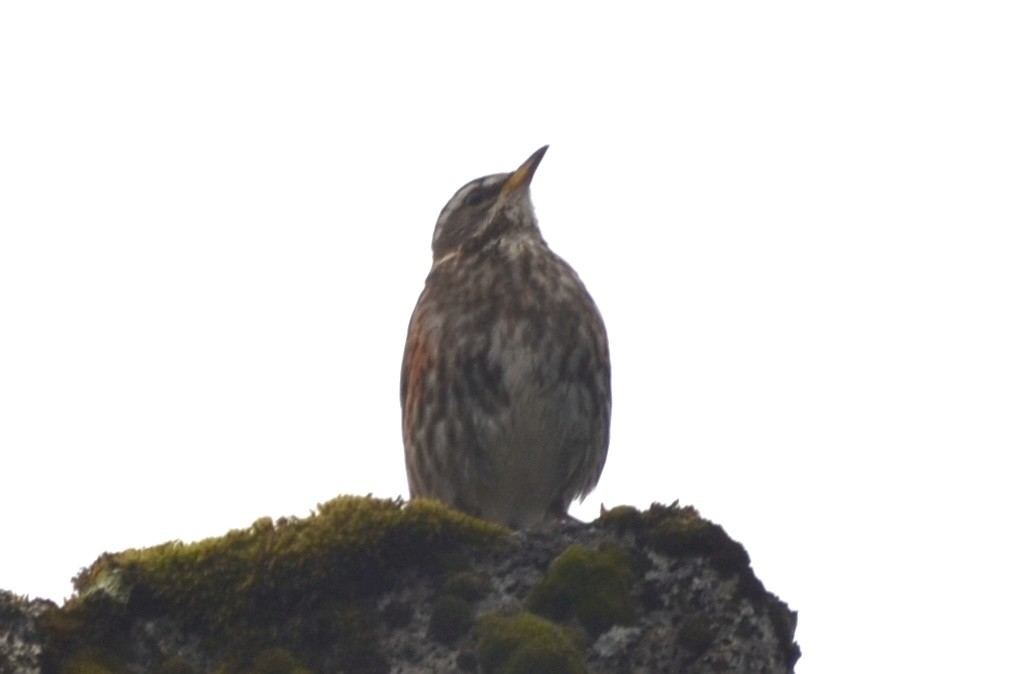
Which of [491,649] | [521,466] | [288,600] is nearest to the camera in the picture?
[491,649]

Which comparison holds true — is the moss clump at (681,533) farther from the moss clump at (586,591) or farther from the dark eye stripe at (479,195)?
the dark eye stripe at (479,195)

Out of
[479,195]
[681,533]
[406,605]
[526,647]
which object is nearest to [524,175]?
[479,195]

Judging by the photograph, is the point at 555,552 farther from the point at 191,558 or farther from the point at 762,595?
the point at 191,558

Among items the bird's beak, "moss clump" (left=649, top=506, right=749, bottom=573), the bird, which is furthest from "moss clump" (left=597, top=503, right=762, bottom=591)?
the bird's beak

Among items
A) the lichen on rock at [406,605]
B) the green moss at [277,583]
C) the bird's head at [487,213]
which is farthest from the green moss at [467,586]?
the bird's head at [487,213]

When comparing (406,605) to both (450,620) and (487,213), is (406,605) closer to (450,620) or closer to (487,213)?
(450,620)

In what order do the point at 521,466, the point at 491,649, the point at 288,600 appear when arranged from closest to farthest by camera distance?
the point at 491,649 → the point at 288,600 → the point at 521,466

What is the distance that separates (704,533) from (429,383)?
165 inches

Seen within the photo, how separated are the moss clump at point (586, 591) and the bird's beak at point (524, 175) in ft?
20.0

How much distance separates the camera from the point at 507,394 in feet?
31.8

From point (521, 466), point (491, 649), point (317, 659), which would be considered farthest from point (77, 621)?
point (521, 466)

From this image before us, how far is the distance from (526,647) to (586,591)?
1.67 ft

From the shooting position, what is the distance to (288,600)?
568cm

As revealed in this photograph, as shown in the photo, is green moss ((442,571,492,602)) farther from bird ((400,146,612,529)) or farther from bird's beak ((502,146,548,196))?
bird's beak ((502,146,548,196))
